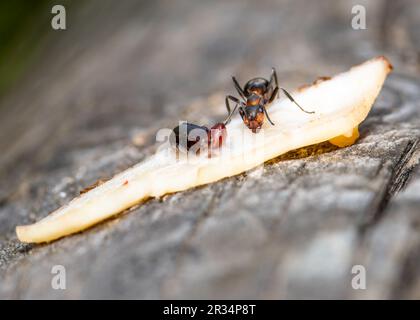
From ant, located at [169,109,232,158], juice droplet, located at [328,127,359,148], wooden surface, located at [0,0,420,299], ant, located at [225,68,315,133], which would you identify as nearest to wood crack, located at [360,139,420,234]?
wooden surface, located at [0,0,420,299]

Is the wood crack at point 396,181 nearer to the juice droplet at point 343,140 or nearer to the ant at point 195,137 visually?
the juice droplet at point 343,140

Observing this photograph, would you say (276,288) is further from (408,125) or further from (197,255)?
(408,125)

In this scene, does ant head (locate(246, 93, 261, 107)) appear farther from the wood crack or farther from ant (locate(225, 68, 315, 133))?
the wood crack

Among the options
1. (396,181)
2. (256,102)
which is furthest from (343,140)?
(256,102)

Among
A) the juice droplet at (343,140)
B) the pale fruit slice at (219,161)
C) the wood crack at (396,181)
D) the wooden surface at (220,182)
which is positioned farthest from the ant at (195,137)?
the wood crack at (396,181)

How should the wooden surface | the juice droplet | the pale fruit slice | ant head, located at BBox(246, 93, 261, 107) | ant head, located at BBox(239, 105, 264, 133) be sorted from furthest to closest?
ant head, located at BBox(246, 93, 261, 107) < ant head, located at BBox(239, 105, 264, 133) < the juice droplet < the pale fruit slice < the wooden surface

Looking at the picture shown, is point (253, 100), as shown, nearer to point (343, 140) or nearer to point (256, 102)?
point (256, 102)

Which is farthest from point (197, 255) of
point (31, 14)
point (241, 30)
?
point (31, 14)
